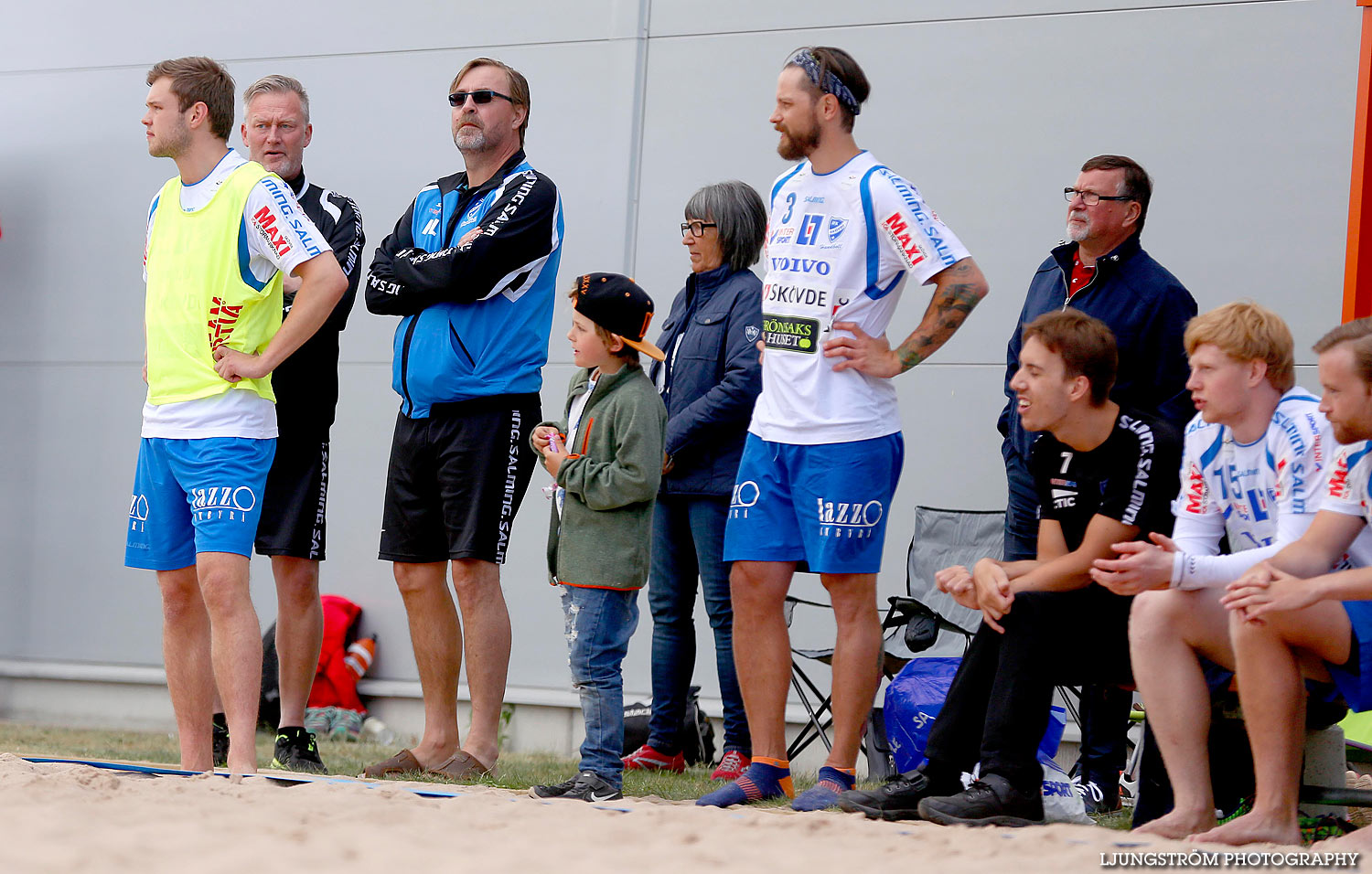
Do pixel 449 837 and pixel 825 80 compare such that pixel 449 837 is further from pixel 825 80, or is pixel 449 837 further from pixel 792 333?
pixel 825 80

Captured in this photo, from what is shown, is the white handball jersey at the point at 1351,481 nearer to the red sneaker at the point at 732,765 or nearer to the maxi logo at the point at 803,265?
the maxi logo at the point at 803,265

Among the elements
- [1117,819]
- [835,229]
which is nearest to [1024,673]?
[1117,819]

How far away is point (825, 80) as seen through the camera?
154 inches

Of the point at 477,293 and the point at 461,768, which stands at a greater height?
the point at 477,293

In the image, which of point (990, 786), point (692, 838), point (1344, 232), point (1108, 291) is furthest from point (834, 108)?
point (1344, 232)

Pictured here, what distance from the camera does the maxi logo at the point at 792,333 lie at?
3811mm

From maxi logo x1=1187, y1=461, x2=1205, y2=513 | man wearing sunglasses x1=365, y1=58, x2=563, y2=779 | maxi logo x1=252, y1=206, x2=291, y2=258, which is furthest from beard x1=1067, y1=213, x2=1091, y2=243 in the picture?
maxi logo x1=252, y1=206, x2=291, y2=258

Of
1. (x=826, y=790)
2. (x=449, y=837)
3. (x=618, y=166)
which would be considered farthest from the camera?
(x=618, y=166)

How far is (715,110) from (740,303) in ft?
5.77

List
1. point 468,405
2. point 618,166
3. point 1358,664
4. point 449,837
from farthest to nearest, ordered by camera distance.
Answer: point 618,166
point 468,405
point 1358,664
point 449,837

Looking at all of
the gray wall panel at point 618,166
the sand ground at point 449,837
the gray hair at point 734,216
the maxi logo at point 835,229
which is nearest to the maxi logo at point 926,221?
the maxi logo at point 835,229

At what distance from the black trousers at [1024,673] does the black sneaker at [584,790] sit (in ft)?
3.02

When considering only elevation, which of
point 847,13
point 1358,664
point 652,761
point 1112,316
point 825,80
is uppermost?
point 847,13

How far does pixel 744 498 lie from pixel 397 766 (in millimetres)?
1356
